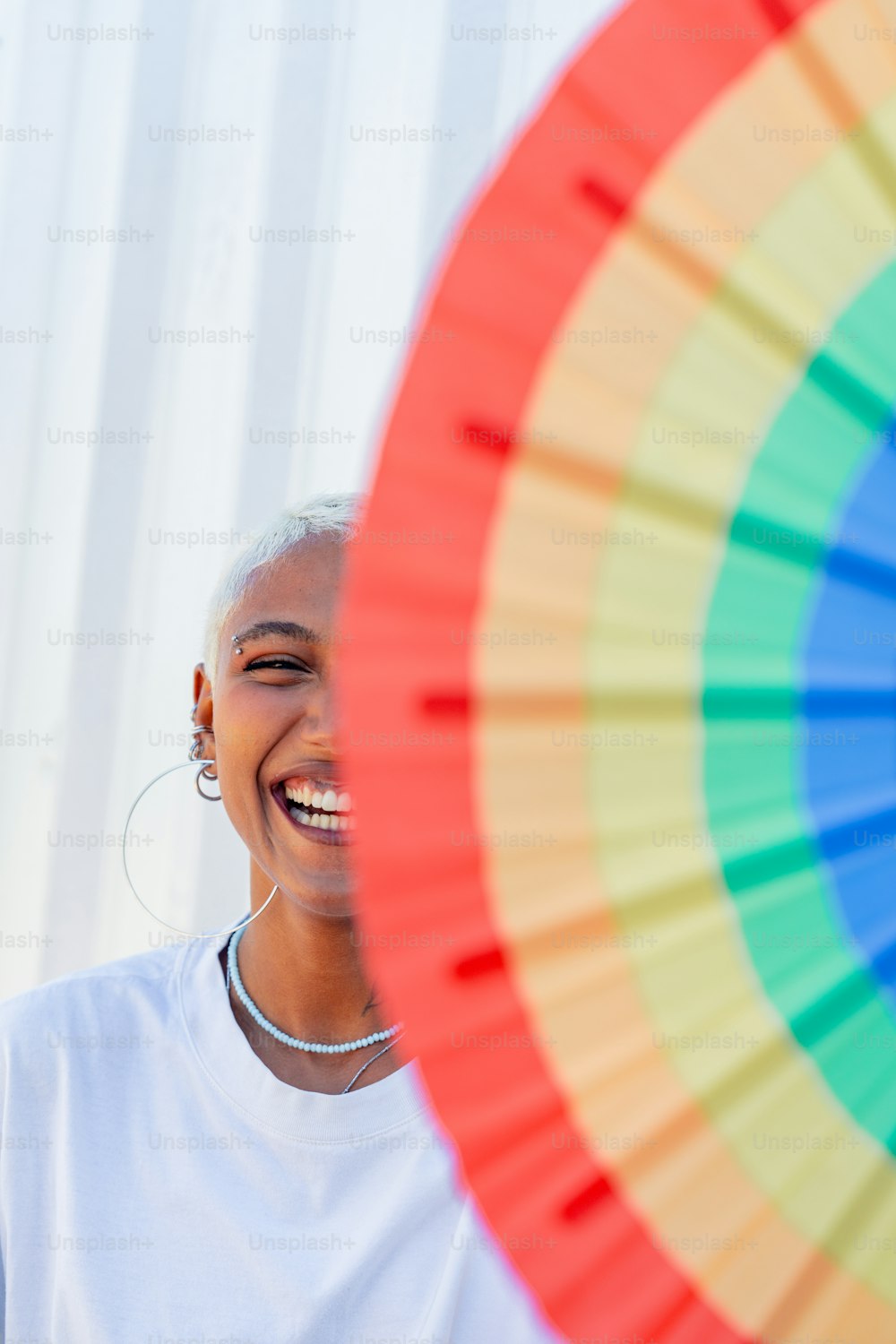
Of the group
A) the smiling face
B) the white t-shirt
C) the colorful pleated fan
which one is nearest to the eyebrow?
the smiling face

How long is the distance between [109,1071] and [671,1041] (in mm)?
743

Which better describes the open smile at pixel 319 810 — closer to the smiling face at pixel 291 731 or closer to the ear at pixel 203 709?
the smiling face at pixel 291 731

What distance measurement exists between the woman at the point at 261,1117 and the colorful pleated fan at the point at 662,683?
46cm

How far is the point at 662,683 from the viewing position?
1.90 feet

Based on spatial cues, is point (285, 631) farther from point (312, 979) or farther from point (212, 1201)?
point (212, 1201)

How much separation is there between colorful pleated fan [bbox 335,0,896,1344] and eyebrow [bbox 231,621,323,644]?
54 centimetres

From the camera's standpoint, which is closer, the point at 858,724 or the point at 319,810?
the point at 858,724

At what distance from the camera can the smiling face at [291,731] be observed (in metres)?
1.11

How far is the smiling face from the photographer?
1113 mm

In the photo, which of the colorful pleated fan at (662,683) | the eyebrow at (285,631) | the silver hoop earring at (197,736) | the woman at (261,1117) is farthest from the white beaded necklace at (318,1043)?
the colorful pleated fan at (662,683)

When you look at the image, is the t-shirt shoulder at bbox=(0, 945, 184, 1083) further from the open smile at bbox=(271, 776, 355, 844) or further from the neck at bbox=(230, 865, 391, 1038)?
the open smile at bbox=(271, 776, 355, 844)

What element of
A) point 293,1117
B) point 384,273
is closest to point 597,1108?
point 293,1117

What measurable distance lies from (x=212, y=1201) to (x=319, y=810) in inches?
13.5

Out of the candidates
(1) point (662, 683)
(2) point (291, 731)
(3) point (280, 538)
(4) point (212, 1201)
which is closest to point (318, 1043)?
(4) point (212, 1201)
